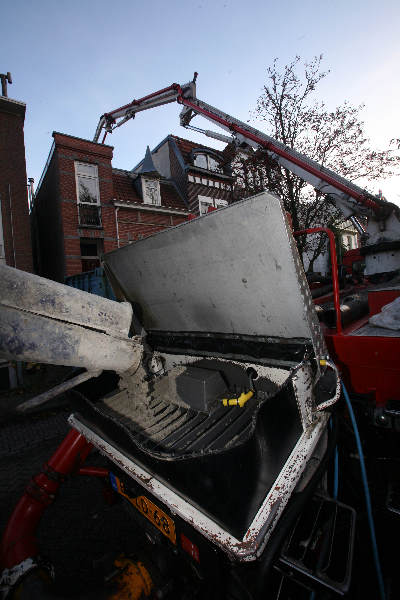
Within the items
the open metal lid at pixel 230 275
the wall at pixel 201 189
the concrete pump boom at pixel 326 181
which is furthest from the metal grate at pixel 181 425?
the wall at pixel 201 189

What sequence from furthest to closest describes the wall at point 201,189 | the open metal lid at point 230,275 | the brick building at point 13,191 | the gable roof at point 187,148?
1. the gable roof at point 187,148
2. the wall at point 201,189
3. the brick building at point 13,191
4. the open metal lid at point 230,275

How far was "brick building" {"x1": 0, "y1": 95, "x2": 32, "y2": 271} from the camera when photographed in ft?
30.0

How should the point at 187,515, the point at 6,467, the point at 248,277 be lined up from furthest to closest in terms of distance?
the point at 6,467 → the point at 248,277 → the point at 187,515

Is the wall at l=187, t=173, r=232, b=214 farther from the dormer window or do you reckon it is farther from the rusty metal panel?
the rusty metal panel

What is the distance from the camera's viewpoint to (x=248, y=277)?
6.12 ft

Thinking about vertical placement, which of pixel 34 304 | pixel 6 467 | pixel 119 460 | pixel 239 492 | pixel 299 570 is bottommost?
pixel 6 467

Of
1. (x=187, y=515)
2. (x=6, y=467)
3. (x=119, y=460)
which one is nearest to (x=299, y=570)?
(x=187, y=515)

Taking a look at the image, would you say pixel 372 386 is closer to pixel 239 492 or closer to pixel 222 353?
pixel 222 353

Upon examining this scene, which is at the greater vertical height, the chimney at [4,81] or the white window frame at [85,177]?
the chimney at [4,81]

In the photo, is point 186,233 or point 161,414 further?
point 161,414

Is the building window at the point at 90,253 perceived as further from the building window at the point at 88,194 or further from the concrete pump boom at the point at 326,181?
the concrete pump boom at the point at 326,181

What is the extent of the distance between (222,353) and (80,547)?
2.08 meters

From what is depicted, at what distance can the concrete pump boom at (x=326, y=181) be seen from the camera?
415 cm

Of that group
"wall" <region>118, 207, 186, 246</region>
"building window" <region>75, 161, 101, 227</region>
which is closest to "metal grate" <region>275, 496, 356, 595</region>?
"wall" <region>118, 207, 186, 246</region>
